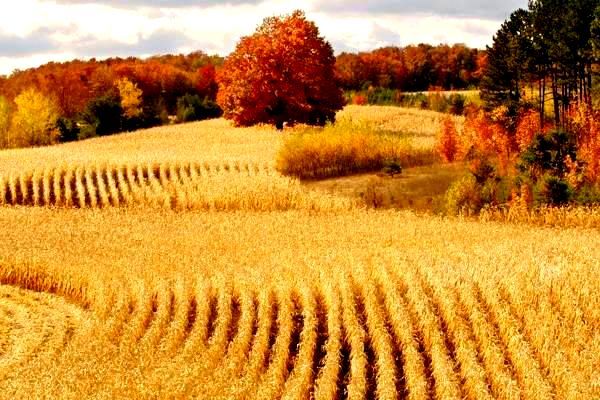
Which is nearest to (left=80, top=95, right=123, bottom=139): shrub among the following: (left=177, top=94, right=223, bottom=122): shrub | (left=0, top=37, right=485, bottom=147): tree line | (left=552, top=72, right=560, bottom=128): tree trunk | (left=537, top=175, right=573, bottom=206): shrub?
(left=0, top=37, right=485, bottom=147): tree line

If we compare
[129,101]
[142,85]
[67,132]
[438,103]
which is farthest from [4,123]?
[438,103]

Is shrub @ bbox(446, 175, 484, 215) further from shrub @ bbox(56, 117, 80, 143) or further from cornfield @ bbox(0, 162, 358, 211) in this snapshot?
shrub @ bbox(56, 117, 80, 143)

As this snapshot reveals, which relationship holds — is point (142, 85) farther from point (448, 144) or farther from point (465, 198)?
point (465, 198)

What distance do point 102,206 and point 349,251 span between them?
62.6 feet

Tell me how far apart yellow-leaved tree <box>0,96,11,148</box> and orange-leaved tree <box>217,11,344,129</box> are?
32.9m

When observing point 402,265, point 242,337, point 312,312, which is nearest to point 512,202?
point 402,265

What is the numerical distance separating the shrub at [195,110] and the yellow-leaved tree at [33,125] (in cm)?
1471

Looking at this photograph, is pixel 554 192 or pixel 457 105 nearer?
pixel 554 192

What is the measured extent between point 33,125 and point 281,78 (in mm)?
34166

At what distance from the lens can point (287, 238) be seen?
27.8 m

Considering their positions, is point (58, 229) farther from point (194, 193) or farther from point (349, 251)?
Answer: point (349, 251)

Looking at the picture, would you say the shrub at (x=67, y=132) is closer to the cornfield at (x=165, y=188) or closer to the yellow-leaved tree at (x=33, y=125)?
the yellow-leaved tree at (x=33, y=125)

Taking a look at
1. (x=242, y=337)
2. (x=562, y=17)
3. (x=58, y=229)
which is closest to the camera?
(x=242, y=337)

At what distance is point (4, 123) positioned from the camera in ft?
286
